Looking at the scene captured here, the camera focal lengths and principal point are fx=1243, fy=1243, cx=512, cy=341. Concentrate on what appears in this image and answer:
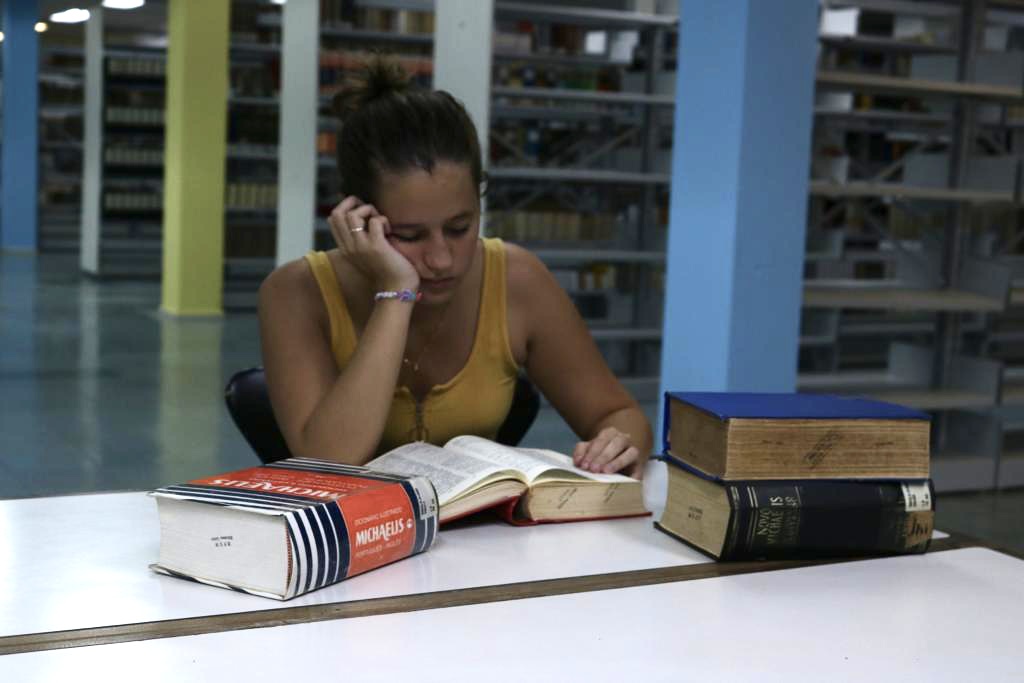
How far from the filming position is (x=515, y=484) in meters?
1.46

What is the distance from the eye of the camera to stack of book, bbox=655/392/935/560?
1.31m

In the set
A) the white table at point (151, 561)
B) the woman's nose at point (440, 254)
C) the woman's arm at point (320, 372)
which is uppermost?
the woman's nose at point (440, 254)

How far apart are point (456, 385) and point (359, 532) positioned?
633mm

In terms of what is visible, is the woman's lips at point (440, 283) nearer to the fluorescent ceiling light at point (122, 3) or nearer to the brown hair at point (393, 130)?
Answer: the brown hair at point (393, 130)

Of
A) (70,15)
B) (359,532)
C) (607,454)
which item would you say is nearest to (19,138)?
(70,15)

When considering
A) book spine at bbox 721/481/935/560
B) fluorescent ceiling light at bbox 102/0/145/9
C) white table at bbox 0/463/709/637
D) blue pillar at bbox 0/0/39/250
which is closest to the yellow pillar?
blue pillar at bbox 0/0/39/250

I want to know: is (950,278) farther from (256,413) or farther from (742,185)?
(256,413)

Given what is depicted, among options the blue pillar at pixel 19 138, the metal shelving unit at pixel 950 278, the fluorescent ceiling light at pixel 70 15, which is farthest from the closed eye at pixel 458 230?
the blue pillar at pixel 19 138

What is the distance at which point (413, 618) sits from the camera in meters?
1.15

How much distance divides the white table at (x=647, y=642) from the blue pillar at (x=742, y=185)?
238 cm

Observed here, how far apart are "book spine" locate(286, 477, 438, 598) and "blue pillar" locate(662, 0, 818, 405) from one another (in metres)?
2.43

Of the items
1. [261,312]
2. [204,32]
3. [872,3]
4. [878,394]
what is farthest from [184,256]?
[261,312]

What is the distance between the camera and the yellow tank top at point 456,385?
1.85m

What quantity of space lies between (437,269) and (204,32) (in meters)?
7.44
